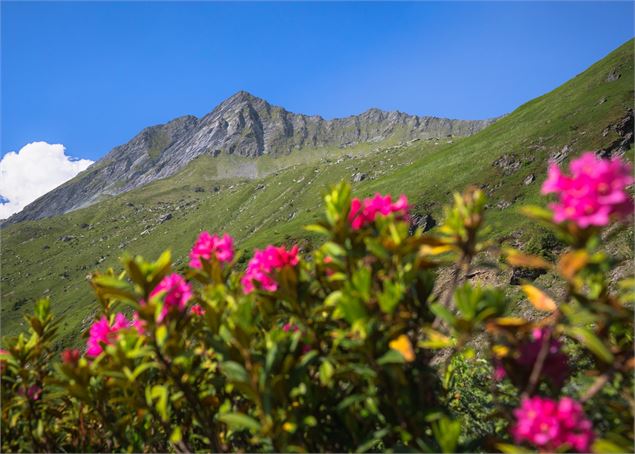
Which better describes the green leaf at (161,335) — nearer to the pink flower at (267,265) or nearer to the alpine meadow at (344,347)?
the alpine meadow at (344,347)

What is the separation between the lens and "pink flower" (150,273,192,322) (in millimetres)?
3252

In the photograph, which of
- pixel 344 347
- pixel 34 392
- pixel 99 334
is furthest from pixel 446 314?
pixel 34 392

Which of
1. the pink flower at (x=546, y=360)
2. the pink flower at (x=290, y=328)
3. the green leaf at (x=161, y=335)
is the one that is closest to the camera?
the pink flower at (x=546, y=360)

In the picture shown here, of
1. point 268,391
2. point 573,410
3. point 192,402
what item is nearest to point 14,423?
point 192,402

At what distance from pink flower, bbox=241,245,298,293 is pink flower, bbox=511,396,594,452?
193cm

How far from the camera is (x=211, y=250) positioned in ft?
12.3

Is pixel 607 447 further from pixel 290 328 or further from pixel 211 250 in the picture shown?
pixel 211 250

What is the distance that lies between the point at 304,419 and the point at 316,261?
121 centimetres

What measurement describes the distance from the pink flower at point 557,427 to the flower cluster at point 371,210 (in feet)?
5.33

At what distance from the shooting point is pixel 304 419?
2.90m

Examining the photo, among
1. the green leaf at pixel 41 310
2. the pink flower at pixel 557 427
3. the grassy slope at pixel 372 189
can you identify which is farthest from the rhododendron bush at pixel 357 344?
the grassy slope at pixel 372 189

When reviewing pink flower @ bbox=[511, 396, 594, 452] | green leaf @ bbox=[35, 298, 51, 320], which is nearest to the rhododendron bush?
pink flower @ bbox=[511, 396, 594, 452]

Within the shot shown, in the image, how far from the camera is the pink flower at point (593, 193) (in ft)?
7.57

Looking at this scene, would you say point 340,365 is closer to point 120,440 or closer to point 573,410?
point 573,410
